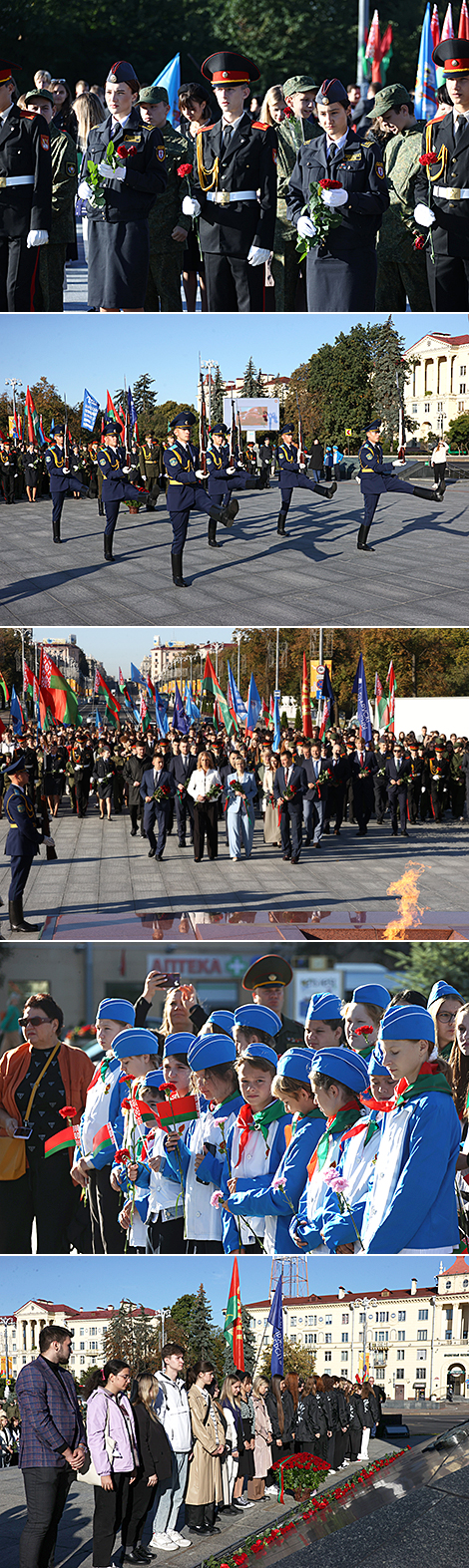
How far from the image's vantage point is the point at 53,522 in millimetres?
6215

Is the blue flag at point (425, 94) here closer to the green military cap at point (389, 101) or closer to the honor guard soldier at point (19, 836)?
the green military cap at point (389, 101)

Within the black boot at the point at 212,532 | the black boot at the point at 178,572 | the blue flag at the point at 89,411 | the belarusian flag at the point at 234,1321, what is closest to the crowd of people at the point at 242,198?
the blue flag at the point at 89,411

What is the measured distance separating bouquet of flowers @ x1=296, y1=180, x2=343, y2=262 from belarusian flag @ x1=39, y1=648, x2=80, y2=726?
271 cm

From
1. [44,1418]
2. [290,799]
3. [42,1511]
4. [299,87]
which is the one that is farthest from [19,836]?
[299,87]

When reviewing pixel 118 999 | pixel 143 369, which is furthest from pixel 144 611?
pixel 118 999

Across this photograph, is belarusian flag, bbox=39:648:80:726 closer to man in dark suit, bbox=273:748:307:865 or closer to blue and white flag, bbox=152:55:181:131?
man in dark suit, bbox=273:748:307:865

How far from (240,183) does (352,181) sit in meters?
0.62

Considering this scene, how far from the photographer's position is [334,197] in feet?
21.7

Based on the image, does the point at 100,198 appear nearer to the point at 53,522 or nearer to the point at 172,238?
the point at 172,238

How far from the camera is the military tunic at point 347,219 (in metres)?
6.66

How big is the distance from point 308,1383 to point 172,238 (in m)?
6.16

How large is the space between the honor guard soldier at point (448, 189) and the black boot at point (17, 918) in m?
3.99

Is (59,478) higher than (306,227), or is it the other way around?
(306,227)

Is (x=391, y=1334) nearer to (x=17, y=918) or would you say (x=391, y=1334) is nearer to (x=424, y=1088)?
(x=424, y=1088)
